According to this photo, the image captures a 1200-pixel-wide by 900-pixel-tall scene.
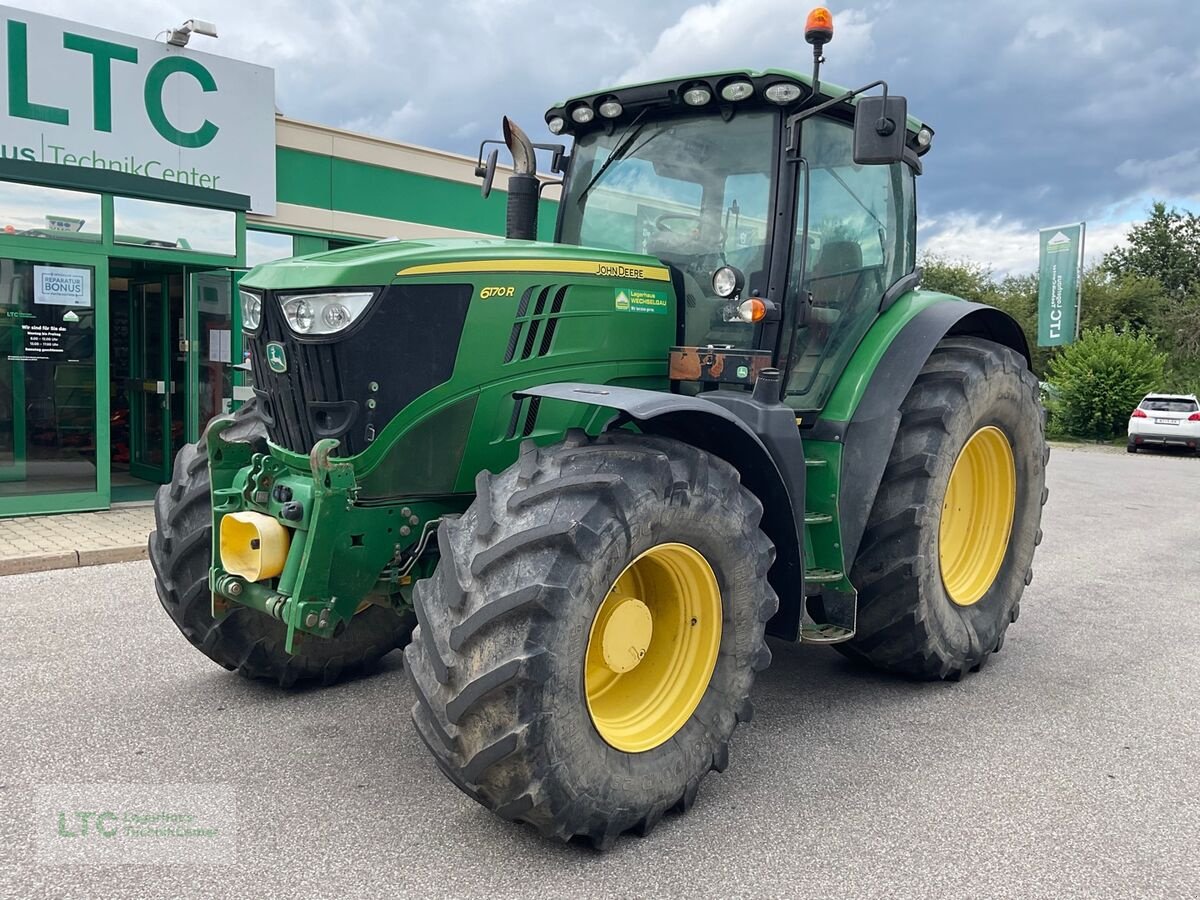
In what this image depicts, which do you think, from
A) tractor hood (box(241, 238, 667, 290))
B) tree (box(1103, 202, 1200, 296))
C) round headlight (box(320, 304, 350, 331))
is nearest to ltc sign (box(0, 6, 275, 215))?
tractor hood (box(241, 238, 667, 290))

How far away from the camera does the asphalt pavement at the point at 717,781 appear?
2908mm

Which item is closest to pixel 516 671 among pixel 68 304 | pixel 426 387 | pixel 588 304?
pixel 426 387

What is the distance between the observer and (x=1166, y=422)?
21469 mm

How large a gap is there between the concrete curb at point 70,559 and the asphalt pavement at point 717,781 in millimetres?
1293

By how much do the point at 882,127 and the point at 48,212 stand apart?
7.51m

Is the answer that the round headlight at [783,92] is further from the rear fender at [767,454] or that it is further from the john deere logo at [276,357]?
the john deere logo at [276,357]

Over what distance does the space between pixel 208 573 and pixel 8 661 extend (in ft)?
4.80

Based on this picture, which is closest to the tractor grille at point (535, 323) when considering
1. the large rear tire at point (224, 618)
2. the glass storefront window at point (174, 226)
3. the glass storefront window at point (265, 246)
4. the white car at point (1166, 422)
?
the large rear tire at point (224, 618)

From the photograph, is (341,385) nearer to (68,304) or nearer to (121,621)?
(121,621)

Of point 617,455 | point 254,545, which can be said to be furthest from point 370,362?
point 617,455

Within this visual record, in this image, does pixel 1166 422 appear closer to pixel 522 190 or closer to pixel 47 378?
pixel 522 190

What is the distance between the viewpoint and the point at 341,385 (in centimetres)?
336

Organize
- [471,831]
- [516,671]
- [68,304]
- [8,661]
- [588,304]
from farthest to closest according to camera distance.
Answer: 1. [68,304]
2. [8,661]
3. [588,304]
4. [471,831]
5. [516,671]

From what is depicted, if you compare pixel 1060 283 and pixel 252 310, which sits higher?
pixel 1060 283
